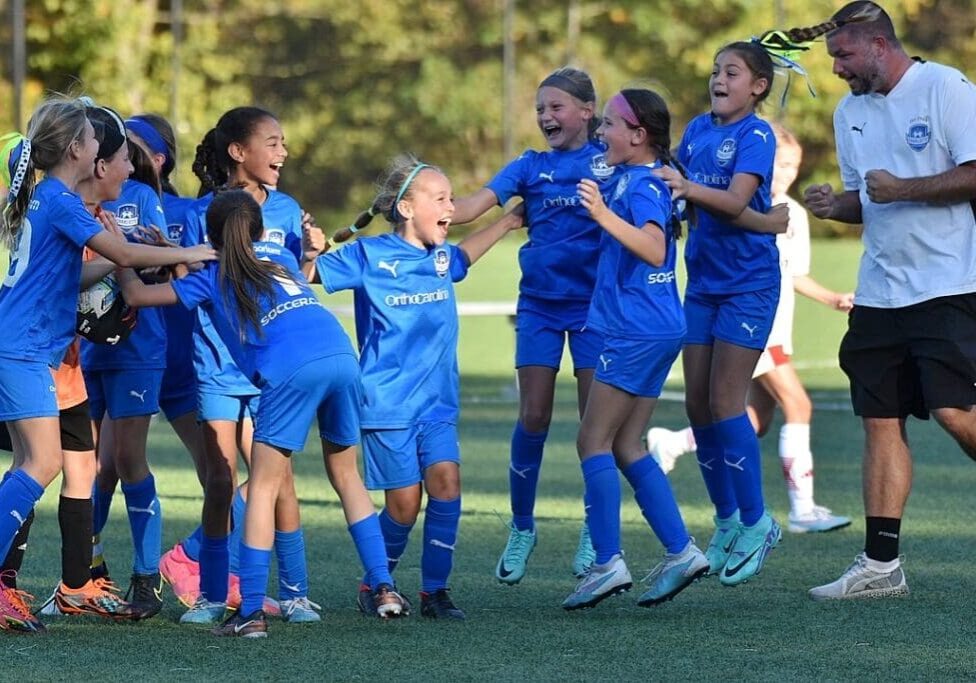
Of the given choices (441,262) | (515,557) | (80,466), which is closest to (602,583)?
(515,557)

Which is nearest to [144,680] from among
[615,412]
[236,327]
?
[236,327]

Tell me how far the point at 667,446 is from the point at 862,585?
2.89 metres

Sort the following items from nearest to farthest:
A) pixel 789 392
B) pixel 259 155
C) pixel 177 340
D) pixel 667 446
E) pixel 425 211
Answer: pixel 425 211 → pixel 259 155 → pixel 177 340 → pixel 789 392 → pixel 667 446

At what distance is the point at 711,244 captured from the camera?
643 cm

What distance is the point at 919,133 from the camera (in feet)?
20.0

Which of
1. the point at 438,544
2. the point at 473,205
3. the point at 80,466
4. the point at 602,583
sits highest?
the point at 473,205

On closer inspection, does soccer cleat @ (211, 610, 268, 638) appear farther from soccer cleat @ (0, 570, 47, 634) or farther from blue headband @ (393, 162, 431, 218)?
blue headband @ (393, 162, 431, 218)

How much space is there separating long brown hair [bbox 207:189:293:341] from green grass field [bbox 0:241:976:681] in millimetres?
1069

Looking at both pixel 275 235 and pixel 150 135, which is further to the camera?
pixel 150 135

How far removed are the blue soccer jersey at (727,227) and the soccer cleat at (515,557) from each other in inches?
46.8

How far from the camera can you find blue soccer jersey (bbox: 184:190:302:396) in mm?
5805

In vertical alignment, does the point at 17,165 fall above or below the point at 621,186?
above

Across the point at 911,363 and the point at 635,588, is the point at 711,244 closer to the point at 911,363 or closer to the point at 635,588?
the point at 911,363

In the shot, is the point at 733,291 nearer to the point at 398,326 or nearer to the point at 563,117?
the point at 563,117
